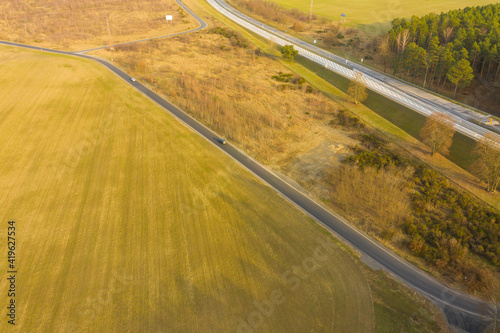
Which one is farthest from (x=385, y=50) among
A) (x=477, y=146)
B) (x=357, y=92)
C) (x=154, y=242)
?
(x=154, y=242)

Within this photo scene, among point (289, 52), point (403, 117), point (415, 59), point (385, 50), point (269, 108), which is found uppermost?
point (385, 50)

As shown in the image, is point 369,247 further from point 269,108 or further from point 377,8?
point 377,8

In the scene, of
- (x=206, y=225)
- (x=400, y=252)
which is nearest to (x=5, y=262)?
(x=206, y=225)

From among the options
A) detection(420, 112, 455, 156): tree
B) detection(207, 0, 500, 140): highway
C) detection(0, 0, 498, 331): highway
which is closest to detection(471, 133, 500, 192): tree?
detection(420, 112, 455, 156): tree

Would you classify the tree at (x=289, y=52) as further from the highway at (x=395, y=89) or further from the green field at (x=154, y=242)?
the green field at (x=154, y=242)

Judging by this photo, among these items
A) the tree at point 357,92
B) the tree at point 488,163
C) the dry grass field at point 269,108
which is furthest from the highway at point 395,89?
the dry grass field at point 269,108

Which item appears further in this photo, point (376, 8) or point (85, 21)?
point (376, 8)
